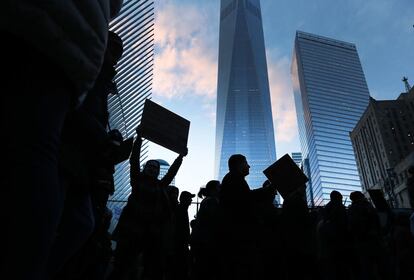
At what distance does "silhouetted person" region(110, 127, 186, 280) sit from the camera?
128 inches

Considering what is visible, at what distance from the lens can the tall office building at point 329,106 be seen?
12081cm

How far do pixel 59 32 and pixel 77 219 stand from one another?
32.2 inches

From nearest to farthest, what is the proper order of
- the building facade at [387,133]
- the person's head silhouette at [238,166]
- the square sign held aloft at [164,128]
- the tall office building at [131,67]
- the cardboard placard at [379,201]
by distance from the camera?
the person's head silhouette at [238,166] < the square sign held aloft at [164,128] < the cardboard placard at [379,201] < the tall office building at [131,67] < the building facade at [387,133]

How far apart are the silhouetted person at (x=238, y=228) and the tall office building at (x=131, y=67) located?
6.88 m

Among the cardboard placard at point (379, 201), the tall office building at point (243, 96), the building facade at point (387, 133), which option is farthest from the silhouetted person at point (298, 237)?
the tall office building at point (243, 96)

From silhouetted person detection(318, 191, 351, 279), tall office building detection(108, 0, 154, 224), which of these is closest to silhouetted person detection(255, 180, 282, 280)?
silhouetted person detection(318, 191, 351, 279)

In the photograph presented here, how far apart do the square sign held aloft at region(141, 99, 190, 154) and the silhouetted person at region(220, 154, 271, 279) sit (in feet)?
3.13

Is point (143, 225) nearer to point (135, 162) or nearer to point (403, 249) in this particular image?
point (135, 162)

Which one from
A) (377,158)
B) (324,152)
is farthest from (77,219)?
(324,152)

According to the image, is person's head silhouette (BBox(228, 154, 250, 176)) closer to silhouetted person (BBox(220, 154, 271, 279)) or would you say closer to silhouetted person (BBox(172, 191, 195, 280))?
silhouetted person (BBox(220, 154, 271, 279))

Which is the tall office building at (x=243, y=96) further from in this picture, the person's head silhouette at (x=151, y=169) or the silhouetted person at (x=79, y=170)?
the silhouetted person at (x=79, y=170)

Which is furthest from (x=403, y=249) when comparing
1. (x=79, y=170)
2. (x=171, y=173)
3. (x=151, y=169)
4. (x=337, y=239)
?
(x=79, y=170)

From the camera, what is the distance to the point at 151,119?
4023 mm

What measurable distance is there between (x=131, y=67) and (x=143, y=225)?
8323 millimetres
